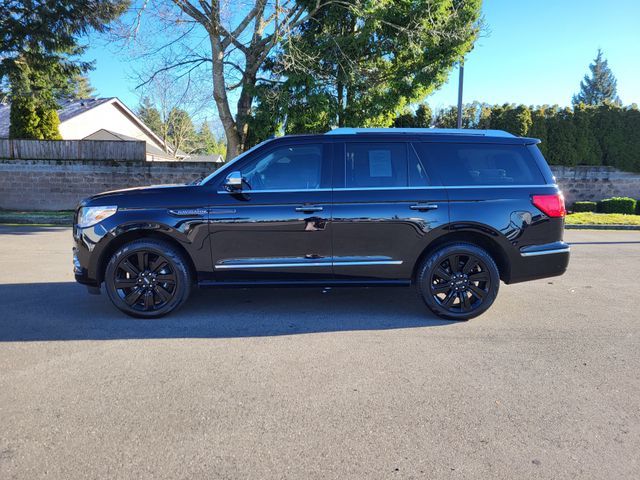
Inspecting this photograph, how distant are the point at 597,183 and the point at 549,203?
17118mm

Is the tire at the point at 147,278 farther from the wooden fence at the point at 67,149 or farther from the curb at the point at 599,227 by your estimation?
the wooden fence at the point at 67,149

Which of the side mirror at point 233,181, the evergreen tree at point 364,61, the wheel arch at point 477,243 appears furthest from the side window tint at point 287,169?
the evergreen tree at point 364,61

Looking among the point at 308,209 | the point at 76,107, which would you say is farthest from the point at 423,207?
the point at 76,107

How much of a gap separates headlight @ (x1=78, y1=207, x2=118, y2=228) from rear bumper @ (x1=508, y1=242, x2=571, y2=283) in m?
4.33

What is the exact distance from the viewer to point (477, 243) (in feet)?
16.7

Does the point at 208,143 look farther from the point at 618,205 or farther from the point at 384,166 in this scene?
the point at 384,166

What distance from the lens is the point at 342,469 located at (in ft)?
8.08

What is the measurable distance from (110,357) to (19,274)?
13.5 feet

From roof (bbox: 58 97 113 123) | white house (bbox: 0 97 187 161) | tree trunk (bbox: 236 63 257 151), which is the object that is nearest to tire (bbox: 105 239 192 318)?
tree trunk (bbox: 236 63 257 151)

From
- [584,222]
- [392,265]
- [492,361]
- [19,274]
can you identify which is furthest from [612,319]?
[584,222]

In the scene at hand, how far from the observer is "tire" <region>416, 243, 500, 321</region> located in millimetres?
4855

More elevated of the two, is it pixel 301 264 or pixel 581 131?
pixel 581 131

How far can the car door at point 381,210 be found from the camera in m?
4.77

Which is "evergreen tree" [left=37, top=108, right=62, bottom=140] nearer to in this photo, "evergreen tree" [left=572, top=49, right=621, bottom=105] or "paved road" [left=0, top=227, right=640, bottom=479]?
"paved road" [left=0, top=227, right=640, bottom=479]
